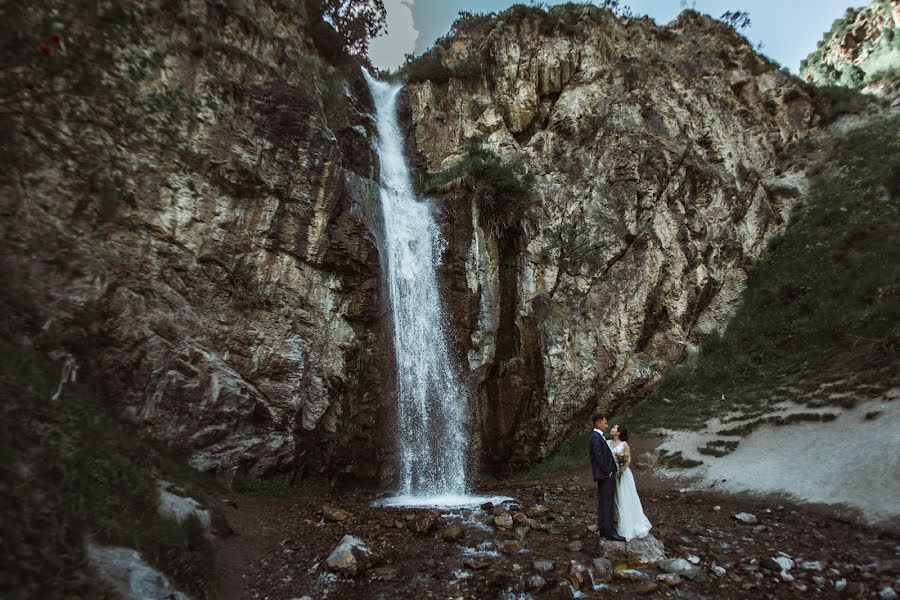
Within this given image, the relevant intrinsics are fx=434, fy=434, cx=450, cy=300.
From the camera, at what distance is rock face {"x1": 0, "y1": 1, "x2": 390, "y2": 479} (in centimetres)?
917

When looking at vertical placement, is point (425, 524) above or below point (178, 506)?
below

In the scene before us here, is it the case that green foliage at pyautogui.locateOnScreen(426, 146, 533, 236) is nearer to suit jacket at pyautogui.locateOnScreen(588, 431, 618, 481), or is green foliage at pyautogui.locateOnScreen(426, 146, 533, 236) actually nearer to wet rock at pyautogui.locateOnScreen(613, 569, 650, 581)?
suit jacket at pyautogui.locateOnScreen(588, 431, 618, 481)

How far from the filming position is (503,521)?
9.30m

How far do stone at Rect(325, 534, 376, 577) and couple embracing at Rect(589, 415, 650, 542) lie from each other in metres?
4.08

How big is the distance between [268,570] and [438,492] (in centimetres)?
754

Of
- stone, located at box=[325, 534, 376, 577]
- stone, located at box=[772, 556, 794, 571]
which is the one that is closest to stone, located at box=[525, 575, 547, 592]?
stone, located at box=[325, 534, 376, 577]

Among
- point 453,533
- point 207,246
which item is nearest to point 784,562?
point 453,533

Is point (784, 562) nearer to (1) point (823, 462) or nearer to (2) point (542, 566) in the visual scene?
(2) point (542, 566)

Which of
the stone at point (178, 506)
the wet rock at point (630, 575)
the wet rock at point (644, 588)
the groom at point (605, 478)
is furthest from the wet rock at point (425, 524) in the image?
the wet rock at point (644, 588)

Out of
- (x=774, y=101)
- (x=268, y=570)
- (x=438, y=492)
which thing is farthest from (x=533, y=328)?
(x=774, y=101)

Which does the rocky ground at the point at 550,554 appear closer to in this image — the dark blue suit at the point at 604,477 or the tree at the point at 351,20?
the dark blue suit at the point at 604,477

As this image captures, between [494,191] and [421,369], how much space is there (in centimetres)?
828

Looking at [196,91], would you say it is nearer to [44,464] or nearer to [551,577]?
[44,464]

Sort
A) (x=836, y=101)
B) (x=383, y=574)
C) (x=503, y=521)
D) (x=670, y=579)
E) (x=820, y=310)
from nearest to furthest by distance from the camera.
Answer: (x=670, y=579) < (x=383, y=574) < (x=503, y=521) < (x=820, y=310) < (x=836, y=101)
